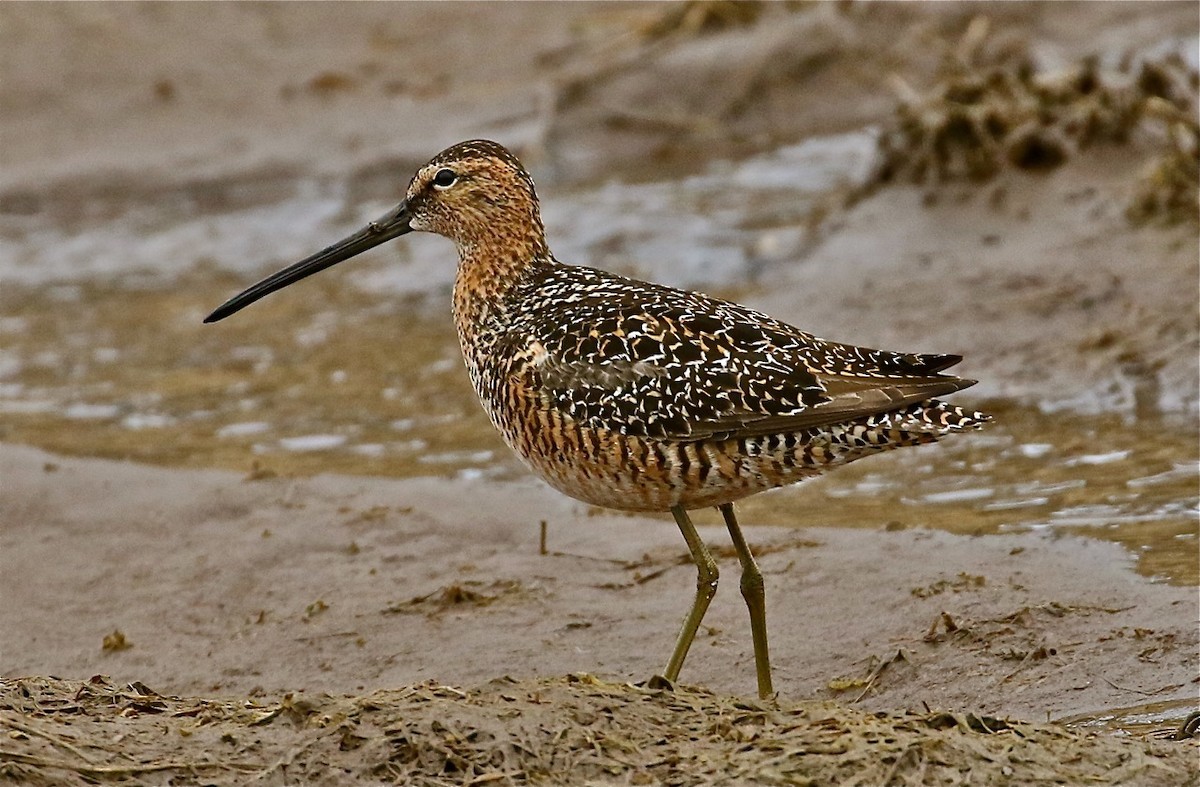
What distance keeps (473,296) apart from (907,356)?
4.68 feet

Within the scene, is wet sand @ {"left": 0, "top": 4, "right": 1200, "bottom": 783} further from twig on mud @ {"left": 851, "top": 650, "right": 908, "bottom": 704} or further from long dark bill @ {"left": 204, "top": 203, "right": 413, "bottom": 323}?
long dark bill @ {"left": 204, "top": 203, "right": 413, "bottom": 323}

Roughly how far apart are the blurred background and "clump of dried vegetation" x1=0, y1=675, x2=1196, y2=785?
1.73 metres

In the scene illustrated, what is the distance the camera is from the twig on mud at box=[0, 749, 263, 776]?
3.56 metres

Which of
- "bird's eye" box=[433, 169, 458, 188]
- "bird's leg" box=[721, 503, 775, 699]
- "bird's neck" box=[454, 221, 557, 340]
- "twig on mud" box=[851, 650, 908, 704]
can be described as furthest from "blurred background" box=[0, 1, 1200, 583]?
"bird's eye" box=[433, 169, 458, 188]

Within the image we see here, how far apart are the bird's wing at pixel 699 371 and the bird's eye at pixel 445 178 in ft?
2.78

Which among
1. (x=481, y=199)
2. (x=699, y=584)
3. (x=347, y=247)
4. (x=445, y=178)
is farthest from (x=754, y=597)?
(x=347, y=247)

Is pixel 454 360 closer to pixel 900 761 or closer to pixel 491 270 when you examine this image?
pixel 491 270

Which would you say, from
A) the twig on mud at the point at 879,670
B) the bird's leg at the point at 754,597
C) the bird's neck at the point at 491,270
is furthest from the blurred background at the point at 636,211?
the bird's neck at the point at 491,270

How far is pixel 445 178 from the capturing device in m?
5.55

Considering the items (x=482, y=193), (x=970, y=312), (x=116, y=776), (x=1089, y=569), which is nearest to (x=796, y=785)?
(x=116, y=776)

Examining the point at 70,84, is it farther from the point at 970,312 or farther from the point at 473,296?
the point at 473,296

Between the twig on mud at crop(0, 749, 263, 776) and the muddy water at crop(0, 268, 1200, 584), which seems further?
the muddy water at crop(0, 268, 1200, 584)

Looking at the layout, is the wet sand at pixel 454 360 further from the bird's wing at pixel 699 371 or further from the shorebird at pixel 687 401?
the bird's wing at pixel 699 371

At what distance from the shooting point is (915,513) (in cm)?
613
